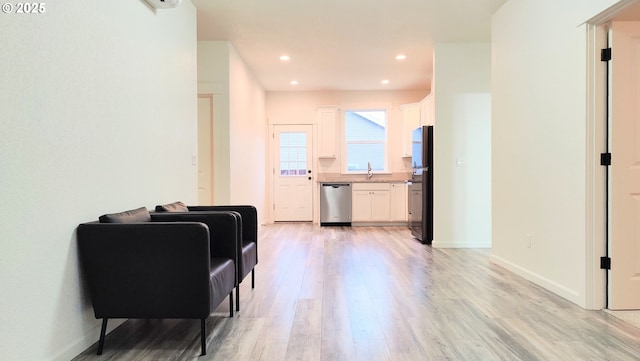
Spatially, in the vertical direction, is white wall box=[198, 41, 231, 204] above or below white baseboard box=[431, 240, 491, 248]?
above

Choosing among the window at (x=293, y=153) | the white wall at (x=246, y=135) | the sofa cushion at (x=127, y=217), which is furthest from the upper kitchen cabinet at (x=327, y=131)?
the sofa cushion at (x=127, y=217)

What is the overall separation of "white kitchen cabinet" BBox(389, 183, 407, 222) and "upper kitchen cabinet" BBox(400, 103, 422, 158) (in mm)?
652

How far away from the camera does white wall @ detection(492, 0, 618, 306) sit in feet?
8.78

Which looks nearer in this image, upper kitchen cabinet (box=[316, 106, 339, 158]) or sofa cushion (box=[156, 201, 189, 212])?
sofa cushion (box=[156, 201, 189, 212])

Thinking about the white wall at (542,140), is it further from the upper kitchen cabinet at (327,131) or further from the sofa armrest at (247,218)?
the upper kitchen cabinet at (327,131)

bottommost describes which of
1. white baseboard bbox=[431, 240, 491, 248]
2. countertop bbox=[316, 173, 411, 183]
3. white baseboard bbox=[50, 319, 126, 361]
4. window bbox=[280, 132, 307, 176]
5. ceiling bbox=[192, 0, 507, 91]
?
white baseboard bbox=[431, 240, 491, 248]

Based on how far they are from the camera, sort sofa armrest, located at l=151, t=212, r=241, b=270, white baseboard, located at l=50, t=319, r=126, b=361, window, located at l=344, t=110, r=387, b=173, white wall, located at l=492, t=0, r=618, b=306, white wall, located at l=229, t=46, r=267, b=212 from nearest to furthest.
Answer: white baseboard, located at l=50, t=319, r=126, b=361
sofa armrest, located at l=151, t=212, r=241, b=270
white wall, located at l=492, t=0, r=618, b=306
white wall, located at l=229, t=46, r=267, b=212
window, located at l=344, t=110, r=387, b=173

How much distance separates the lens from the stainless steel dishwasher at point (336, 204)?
736 cm

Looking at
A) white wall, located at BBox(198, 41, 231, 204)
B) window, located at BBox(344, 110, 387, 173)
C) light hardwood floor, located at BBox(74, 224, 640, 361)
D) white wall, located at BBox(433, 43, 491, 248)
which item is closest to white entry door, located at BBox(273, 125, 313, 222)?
window, located at BBox(344, 110, 387, 173)

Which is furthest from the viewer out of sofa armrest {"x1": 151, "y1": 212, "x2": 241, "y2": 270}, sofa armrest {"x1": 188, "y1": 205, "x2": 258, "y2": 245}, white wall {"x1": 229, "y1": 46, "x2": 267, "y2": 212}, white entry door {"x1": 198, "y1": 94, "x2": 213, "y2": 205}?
white wall {"x1": 229, "y1": 46, "x2": 267, "y2": 212}

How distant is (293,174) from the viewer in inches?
309

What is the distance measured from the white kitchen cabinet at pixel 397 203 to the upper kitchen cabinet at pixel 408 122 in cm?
65

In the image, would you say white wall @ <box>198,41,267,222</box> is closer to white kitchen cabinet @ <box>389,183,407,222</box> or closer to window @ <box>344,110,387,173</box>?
window @ <box>344,110,387,173</box>

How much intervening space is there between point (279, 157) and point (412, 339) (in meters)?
6.09
